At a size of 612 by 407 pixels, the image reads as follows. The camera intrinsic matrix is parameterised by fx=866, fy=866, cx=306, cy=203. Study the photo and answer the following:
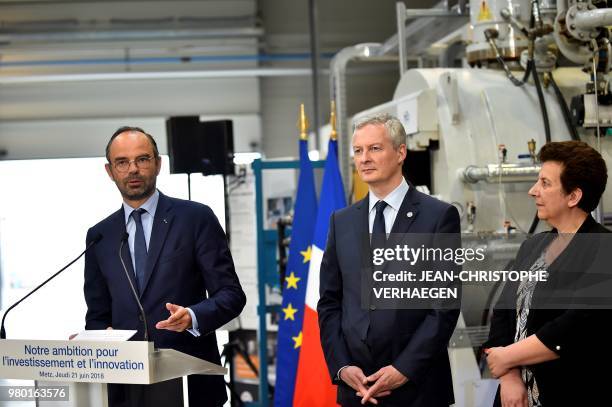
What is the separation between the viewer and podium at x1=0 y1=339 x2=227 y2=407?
2045 millimetres

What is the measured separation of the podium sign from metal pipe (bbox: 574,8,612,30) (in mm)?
2327

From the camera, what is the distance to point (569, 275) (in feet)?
6.97

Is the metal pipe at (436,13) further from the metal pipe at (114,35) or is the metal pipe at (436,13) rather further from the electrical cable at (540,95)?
the metal pipe at (114,35)

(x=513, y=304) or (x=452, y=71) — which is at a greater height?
(x=452, y=71)

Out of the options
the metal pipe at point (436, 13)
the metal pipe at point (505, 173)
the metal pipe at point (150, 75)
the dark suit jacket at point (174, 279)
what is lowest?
the dark suit jacket at point (174, 279)

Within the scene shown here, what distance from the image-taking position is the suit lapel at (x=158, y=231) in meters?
2.52

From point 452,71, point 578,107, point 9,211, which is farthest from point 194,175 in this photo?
point 578,107

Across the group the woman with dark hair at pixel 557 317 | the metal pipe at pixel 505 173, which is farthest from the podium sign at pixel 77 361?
the metal pipe at pixel 505 173

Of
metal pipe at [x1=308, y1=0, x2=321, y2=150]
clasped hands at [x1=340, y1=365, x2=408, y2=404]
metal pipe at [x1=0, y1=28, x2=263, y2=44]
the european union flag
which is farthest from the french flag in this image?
metal pipe at [x1=0, y1=28, x2=263, y2=44]

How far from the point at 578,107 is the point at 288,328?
176cm

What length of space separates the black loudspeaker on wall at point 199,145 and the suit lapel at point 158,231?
1340mm

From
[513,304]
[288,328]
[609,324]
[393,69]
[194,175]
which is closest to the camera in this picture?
[609,324]

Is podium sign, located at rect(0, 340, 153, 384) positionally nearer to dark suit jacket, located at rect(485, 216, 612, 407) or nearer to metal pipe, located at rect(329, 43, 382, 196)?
dark suit jacket, located at rect(485, 216, 612, 407)

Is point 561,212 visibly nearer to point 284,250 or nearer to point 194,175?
point 194,175
